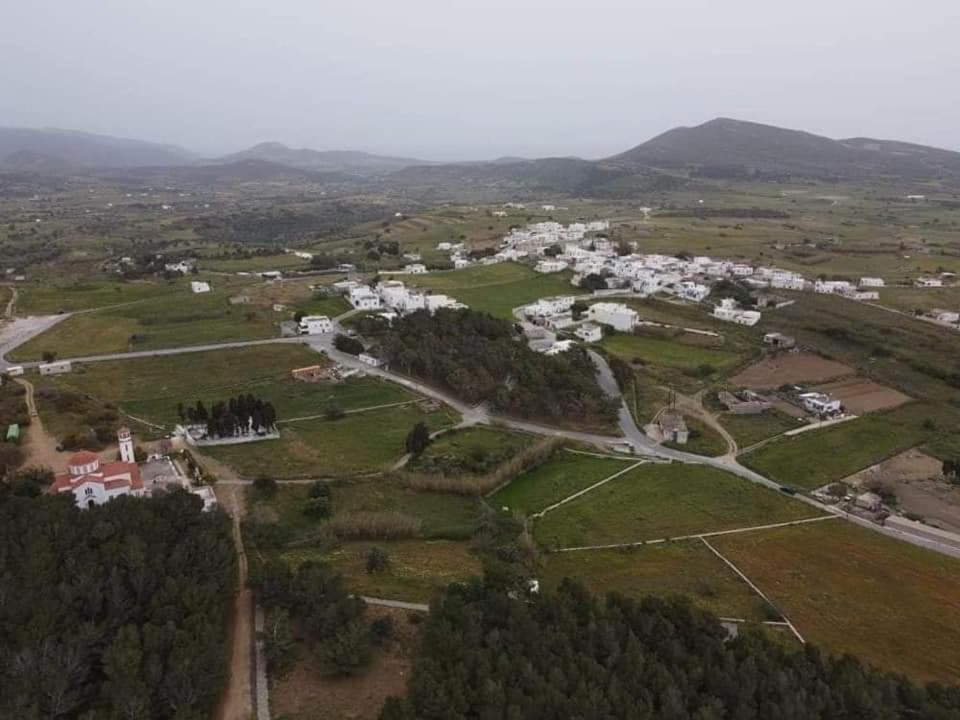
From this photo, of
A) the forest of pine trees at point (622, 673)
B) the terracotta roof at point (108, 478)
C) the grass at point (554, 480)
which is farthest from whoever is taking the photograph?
the grass at point (554, 480)

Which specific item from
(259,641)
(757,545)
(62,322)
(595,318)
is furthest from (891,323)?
(62,322)

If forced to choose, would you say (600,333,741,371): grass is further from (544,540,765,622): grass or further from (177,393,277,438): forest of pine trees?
(177,393,277,438): forest of pine trees

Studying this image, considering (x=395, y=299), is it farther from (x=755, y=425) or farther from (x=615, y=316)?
(x=755, y=425)

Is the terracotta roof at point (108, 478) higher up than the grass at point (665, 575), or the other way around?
the terracotta roof at point (108, 478)

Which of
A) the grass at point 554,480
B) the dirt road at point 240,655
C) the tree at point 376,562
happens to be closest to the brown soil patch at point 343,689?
the dirt road at point 240,655

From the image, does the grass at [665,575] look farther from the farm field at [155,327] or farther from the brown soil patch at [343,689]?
the farm field at [155,327]

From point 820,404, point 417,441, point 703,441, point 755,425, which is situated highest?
point 820,404

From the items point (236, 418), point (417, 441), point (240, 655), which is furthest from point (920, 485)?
point (236, 418)

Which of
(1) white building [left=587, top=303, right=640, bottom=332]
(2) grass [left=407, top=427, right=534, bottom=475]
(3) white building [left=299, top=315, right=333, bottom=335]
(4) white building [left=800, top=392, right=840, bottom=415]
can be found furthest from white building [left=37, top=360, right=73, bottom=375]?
(4) white building [left=800, top=392, right=840, bottom=415]
